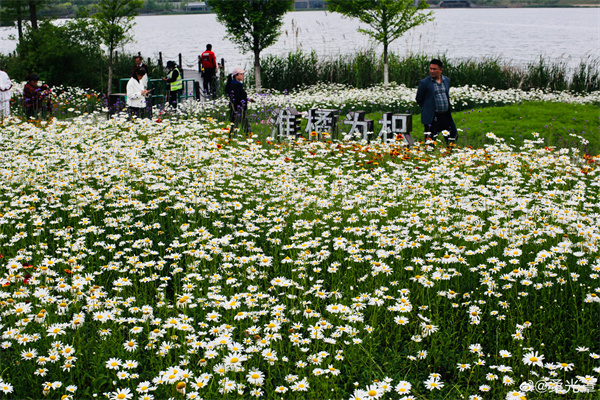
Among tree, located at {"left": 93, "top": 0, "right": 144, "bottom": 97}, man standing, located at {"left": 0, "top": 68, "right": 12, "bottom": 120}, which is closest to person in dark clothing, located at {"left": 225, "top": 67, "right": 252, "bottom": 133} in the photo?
man standing, located at {"left": 0, "top": 68, "right": 12, "bottom": 120}

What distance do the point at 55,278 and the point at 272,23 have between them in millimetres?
21828

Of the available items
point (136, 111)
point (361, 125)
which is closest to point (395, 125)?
point (361, 125)

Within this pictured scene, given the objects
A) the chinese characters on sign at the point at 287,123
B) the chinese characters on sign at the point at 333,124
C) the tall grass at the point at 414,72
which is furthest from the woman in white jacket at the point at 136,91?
the tall grass at the point at 414,72

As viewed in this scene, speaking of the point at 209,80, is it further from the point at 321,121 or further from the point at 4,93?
the point at 321,121

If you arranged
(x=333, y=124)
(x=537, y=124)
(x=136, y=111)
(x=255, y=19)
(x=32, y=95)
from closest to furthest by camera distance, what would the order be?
1. (x=333, y=124)
2. (x=537, y=124)
3. (x=136, y=111)
4. (x=32, y=95)
5. (x=255, y=19)

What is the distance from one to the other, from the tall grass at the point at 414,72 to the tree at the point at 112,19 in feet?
20.5

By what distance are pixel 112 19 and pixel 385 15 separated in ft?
38.1

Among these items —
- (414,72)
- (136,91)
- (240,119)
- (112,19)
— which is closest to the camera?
(240,119)

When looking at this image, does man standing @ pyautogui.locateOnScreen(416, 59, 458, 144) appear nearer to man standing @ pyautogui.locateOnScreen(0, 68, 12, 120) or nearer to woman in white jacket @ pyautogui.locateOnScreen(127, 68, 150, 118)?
woman in white jacket @ pyautogui.locateOnScreen(127, 68, 150, 118)

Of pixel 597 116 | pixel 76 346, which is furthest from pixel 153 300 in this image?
pixel 597 116

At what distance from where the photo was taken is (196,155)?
7.10 m

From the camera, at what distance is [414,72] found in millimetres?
22281

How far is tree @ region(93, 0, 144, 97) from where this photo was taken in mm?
20250

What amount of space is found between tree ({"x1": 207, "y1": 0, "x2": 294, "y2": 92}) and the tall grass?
0.88 meters
